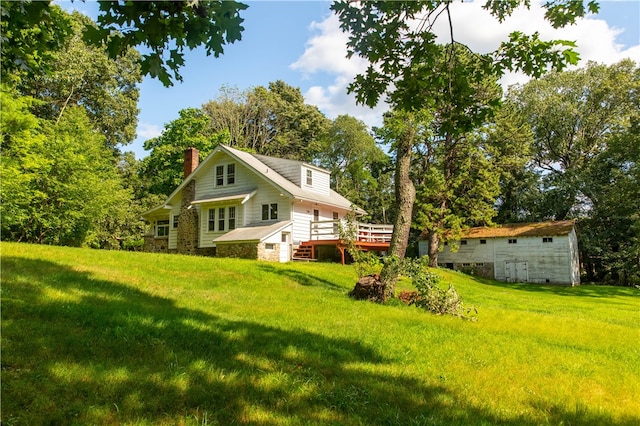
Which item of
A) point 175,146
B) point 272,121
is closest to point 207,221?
point 175,146

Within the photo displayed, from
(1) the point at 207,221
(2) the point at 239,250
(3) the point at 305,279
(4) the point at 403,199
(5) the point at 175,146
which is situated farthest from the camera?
(5) the point at 175,146

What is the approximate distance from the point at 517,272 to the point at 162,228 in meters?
29.4

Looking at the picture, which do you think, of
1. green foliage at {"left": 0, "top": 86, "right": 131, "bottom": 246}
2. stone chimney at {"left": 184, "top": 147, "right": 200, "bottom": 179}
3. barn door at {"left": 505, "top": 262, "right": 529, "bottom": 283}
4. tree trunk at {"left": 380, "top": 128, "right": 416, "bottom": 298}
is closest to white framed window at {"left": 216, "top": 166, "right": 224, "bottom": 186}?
stone chimney at {"left": 184, "top": 147, "right": 200, "bottom": 179}

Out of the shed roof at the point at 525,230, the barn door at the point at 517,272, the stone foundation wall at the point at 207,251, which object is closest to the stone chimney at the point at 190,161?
the stone foundation wall at the point at 207,251

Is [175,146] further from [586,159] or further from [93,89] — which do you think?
[586,159]

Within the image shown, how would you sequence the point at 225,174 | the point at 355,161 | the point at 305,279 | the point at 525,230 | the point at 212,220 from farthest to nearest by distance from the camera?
the point at 355,161 → the point at 525,230 → the point at 225,174 → the point at 212,220 → the point at 305,279

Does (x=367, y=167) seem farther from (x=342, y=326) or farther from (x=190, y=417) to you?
(x=190, y=417)

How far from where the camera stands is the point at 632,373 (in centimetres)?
648

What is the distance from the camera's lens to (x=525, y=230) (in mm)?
34000

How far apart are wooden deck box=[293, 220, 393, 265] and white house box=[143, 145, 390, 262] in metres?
0.10

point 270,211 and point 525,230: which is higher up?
point 270,211

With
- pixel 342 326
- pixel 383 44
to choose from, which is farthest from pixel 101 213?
pixel 383 44

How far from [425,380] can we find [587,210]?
4121cm

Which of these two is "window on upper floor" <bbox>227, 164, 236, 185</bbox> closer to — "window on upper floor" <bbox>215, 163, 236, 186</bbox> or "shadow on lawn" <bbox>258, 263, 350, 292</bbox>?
"window on upper floor" <bbox>215, 163, 236, 186</bbox>
